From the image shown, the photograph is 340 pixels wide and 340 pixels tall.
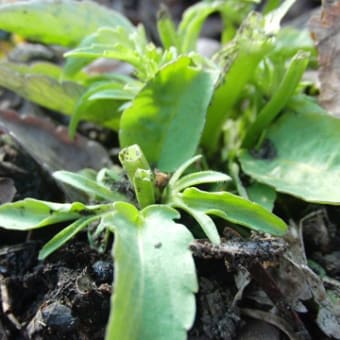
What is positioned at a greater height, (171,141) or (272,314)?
(171,141)

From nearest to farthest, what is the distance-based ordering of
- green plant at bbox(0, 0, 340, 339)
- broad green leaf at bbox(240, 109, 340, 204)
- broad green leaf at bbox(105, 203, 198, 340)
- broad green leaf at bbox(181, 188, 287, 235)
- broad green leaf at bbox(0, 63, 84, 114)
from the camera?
1. broad green leaf at bbox(105, 203, 198, 340)
2. green plant at bbox(0, 0, 340, 339)
3. broad green leaf at bbox(181, 188, 287, 235)
4. broad green leaf at bbox(240, 109, 340, 204)
5. broad green leaf at bbox(0, 63, 84, 114)

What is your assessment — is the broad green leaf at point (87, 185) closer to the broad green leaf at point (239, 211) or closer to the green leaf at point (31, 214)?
the green leaf at point (31, 214)

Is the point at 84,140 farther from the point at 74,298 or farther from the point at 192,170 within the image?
the point at 74,298

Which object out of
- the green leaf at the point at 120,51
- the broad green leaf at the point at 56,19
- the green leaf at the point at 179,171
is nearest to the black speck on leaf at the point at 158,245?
the green leaf at the point at 179,171

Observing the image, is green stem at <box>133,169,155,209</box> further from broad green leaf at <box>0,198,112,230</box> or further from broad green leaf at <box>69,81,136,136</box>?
broad green leaf at <box>69,81,136,136</box>

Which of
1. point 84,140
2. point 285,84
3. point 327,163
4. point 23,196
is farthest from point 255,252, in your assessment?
point 84,140

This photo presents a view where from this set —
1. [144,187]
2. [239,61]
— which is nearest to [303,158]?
[239,61]

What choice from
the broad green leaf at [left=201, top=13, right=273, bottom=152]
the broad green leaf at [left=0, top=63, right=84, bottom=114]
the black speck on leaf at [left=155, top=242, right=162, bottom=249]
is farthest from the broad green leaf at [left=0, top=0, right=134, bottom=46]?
the black speck on leaf at [left=155, top=242, right=162, bottom=249]
